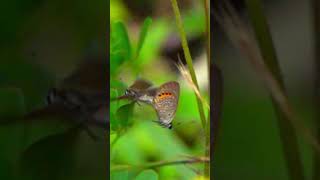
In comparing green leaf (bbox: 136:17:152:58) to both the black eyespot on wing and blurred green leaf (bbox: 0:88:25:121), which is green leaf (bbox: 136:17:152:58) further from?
blurred green leaf (bbox: 0:88:25:121)

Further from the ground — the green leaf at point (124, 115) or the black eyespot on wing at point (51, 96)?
the black eyespot on wing at point (51, 96)

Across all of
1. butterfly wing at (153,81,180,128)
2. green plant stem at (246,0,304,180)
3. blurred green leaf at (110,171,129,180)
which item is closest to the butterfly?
butterfly wing at (153,81,180,128)

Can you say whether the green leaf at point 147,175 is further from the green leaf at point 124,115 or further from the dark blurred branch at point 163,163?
the green leaf at point 124,115

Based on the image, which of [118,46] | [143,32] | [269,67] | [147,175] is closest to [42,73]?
[118,46]

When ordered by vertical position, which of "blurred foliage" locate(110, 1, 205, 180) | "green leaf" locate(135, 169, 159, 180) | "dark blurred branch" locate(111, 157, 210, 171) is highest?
"blurred foliage" locate(110, 1, 205, 180)

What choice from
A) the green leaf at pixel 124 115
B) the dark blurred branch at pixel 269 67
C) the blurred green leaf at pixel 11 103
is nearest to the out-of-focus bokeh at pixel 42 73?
the blurred green leaf at pixel 11 103

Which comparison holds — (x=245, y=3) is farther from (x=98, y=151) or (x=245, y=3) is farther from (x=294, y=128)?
(x=98, y=151)

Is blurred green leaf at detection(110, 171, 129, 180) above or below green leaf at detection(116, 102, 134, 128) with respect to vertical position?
below
